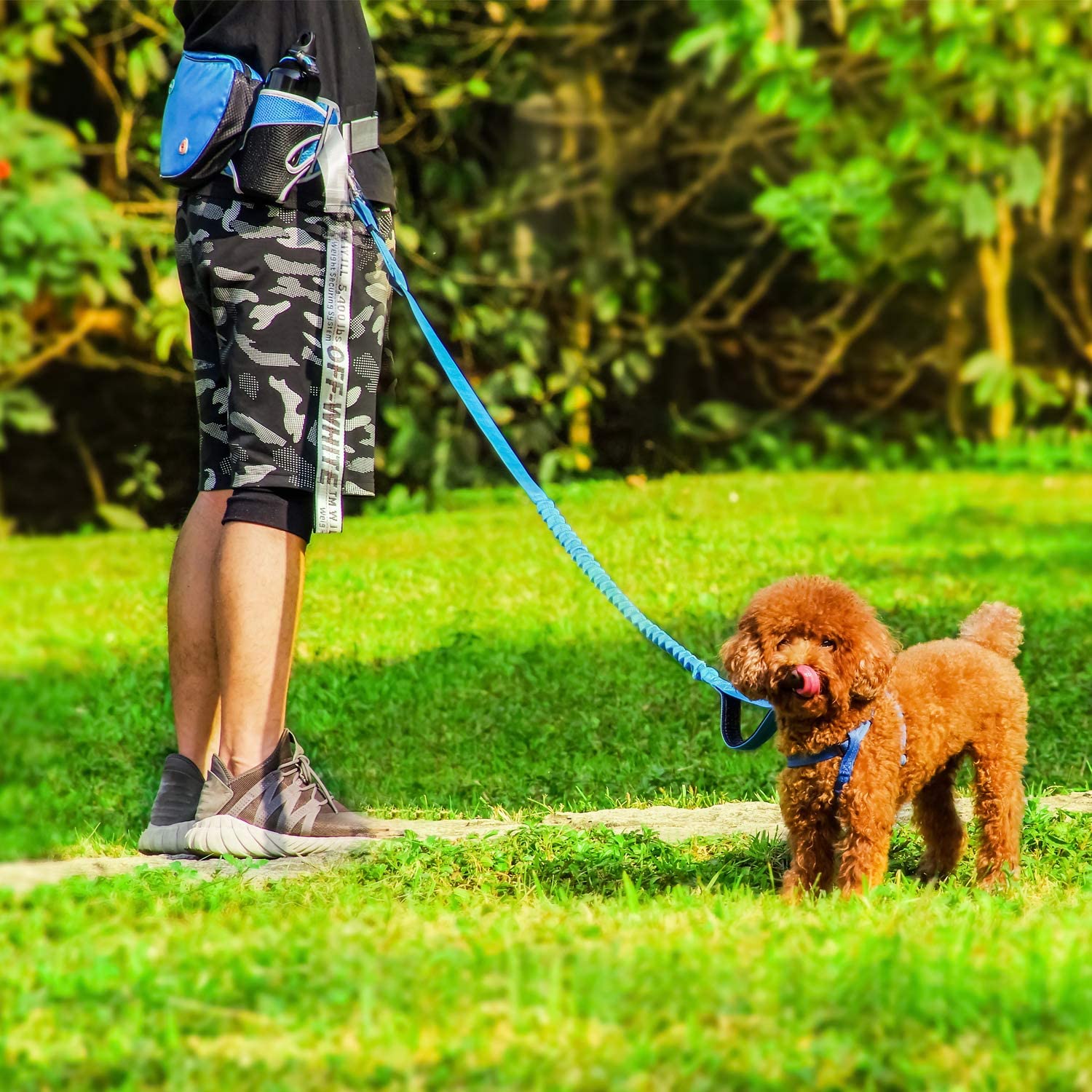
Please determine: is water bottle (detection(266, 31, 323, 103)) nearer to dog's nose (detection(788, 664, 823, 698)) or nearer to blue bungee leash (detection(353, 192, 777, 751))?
blue bungee leash (detection(353, 192, 777, 751))

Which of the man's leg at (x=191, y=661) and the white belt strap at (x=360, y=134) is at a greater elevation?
the white belt strap at (x=360, y=134)

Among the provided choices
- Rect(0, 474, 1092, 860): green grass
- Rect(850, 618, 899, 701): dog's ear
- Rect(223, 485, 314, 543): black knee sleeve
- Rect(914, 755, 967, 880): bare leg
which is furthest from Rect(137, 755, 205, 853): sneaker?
Rect(914, 755, 967, 880): bare leg

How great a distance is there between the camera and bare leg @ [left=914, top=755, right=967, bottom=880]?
3.62 metres

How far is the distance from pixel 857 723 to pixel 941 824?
57 centimetres

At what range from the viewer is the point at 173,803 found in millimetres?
3463

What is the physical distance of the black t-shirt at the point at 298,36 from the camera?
3.34m

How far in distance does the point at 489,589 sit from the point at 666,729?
2.17 metres

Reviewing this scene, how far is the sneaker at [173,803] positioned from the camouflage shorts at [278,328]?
25.8 inches

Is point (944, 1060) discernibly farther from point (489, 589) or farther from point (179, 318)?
point (179, 318)

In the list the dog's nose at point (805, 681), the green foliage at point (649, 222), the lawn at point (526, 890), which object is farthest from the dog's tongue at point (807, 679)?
the green foliage at point (649, 222)

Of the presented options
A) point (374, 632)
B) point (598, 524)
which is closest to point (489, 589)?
point (374, 632)

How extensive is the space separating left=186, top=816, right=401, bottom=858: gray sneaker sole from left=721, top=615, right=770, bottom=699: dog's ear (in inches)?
38.1

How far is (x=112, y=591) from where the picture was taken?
7527 millimetres

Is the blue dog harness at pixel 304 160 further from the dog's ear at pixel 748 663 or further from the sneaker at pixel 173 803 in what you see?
the sneaker at pixel 173 803
